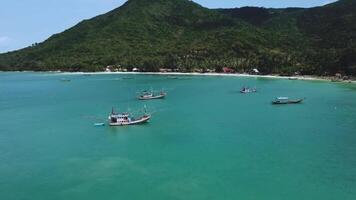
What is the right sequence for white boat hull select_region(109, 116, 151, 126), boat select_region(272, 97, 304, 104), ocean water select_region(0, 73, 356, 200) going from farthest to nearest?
boat select_region(272, 97, 304, 104), white boat hull select_region(109, 116, 151, 126), ocean water select_region(0, 73, 356, 200)

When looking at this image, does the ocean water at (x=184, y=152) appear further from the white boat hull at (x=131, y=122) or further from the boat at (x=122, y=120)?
the boat at (x=122, y=120)

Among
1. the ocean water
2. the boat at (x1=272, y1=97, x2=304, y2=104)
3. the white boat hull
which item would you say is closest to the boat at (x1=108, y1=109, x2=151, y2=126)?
the white boat hull

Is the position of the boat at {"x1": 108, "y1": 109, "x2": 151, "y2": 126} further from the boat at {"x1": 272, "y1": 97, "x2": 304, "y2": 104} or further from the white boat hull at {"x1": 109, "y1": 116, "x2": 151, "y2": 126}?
the boat at {"x1": 272, "y1": 97, "x2": 304, "y2": 104}

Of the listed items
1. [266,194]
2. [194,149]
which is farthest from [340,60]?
[266,194]

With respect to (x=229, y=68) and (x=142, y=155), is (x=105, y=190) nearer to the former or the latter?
(x=142, y=155)

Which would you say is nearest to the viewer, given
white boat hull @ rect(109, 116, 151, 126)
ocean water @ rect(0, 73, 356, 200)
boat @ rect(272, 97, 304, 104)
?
ocean water @ rect(0, 73, 356, 200)

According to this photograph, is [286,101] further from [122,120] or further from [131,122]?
[122,120]

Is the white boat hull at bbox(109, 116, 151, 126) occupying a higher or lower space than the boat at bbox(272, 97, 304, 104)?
→ higher

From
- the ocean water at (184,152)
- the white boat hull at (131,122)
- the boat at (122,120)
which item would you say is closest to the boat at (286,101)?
the ocean water at (184,152)

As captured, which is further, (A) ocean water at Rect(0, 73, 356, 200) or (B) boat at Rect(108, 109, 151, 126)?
(B) boat at Rect(108, 109, 151, 126)
